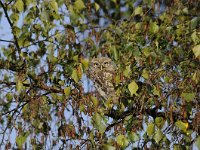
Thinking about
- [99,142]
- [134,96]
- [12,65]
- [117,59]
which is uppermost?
[12,65]

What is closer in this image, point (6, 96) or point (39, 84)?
point (39, 84)

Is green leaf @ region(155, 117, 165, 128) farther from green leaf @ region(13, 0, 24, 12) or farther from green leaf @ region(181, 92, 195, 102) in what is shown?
green leaf @ region(13, 0, 24, 12)

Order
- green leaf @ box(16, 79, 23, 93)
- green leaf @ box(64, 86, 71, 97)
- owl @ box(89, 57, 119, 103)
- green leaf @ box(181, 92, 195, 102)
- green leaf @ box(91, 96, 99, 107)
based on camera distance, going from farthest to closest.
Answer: owl @ box(89, 57, 119, 103) → green leaf @ box(16, 79, 23, 93) → green leaf @ box(64, 86, 71, 97) → green leaf @ box(91, 96, 99, 107) → green leaf @ box(181, 92, 195, 102)

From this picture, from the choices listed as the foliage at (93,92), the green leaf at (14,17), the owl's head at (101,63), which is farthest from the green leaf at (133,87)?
the owl's head at (101,63)

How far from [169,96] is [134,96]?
0.75ft

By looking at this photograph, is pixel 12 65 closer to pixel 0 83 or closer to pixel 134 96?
pixel 0 83

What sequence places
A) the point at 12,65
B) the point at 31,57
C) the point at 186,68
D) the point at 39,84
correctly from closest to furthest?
the point at 186,68, the point at 39,84, the point at 12,65, the point at 31,57

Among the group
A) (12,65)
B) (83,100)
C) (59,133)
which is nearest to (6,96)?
(12,65)

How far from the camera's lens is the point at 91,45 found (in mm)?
4543

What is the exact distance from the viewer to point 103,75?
496cm

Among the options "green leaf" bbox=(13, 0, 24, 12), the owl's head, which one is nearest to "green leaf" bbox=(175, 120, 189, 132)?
"green leaf" bbox=(13, 0, 24, 12)

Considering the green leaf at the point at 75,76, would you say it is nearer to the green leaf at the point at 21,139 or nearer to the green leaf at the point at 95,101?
the green leaf at the point at 95,101

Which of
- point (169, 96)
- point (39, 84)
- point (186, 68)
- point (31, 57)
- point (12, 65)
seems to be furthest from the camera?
point (31, 57)

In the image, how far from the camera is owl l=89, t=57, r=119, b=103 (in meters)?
4.38
